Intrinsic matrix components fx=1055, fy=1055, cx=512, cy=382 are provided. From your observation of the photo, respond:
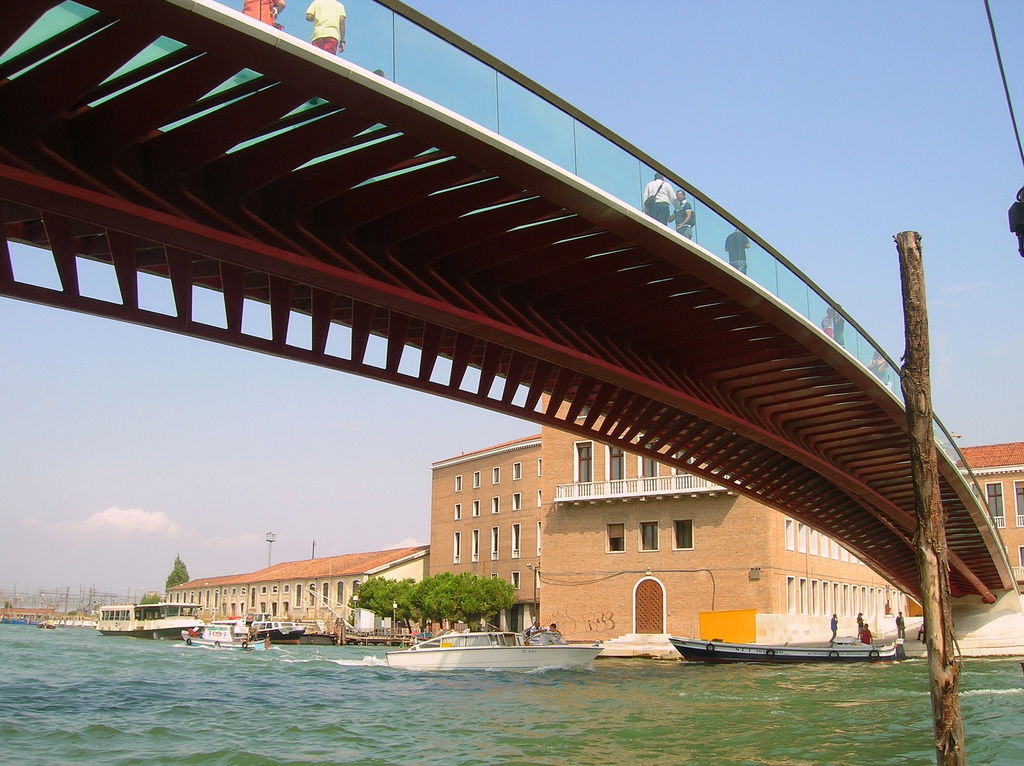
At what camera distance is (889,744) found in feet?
40.7

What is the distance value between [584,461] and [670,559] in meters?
5.03

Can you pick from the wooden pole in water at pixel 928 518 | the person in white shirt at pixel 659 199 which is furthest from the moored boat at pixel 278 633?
the wooden pole in water at pixel 928 518

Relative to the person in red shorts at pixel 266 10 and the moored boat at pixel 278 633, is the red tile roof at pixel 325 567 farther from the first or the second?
the person in red shorts at pixel 266 10

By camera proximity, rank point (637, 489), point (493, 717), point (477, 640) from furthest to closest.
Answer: point (637, 489) → point (477, 640) → point (493, 717)

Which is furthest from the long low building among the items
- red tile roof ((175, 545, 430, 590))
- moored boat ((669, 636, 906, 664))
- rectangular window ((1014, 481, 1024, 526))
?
rectangular window ((1014, 481, 1024, 526))

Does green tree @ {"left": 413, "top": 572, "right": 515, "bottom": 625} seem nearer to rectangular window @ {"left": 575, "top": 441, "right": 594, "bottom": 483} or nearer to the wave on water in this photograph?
rectangular window @ {"left": 575, "top": 441, "right": 594, "bottom": 483}

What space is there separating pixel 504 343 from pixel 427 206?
2.48m

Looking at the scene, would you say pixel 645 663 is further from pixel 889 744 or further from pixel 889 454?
pixel 889 744

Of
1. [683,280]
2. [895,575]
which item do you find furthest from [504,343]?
[895,575]

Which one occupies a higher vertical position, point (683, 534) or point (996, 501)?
point (996, 501)

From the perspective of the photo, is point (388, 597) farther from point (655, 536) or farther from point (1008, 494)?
point (1008, 494)

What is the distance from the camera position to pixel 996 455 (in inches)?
1796

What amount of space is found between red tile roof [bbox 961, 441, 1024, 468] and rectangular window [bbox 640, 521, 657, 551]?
53.2 ft

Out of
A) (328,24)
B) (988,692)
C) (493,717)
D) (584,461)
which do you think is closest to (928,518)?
(328,24)
